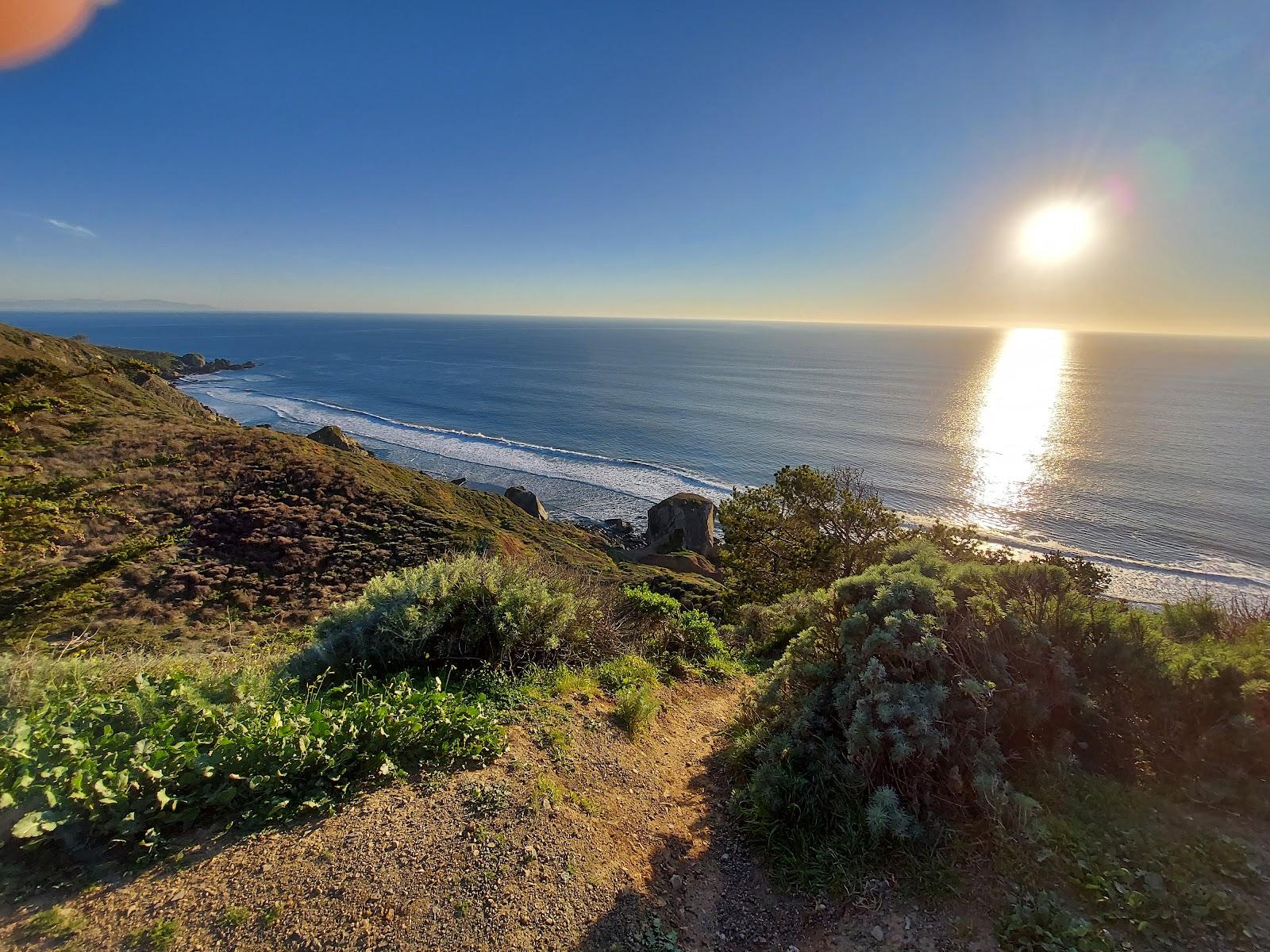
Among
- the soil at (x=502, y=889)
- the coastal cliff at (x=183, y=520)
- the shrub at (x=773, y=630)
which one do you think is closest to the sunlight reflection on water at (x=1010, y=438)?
the coastal cliff at (x=183, y=520)

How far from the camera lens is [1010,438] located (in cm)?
5534

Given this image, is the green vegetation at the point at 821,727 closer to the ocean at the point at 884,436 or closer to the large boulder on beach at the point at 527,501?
the ocean at the point at 884,436

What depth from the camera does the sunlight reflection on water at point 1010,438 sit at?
125 ft

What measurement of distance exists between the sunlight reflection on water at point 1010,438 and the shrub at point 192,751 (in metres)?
38.6

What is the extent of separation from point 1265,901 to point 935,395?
8866cm

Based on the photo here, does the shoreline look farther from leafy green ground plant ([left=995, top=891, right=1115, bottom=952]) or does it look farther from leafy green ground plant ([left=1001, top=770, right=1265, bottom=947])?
leafy green ground plant ([left=995, top=891, right=1115, bottom=952])

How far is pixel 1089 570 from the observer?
1226cm

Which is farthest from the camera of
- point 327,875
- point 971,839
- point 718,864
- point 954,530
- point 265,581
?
point 265,581

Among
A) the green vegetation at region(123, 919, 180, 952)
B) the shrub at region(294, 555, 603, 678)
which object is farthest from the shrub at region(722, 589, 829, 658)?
the green vegetation at region(123, 919, 180, 952)

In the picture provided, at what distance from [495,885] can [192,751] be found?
2173 millimetres

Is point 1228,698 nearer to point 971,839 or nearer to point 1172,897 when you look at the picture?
point 1172,897

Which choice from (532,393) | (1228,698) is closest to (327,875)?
(1228,698)

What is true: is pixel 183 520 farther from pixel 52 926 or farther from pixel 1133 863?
pixel 1133 863

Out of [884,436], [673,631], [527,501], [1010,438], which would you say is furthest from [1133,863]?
[1010,438]
